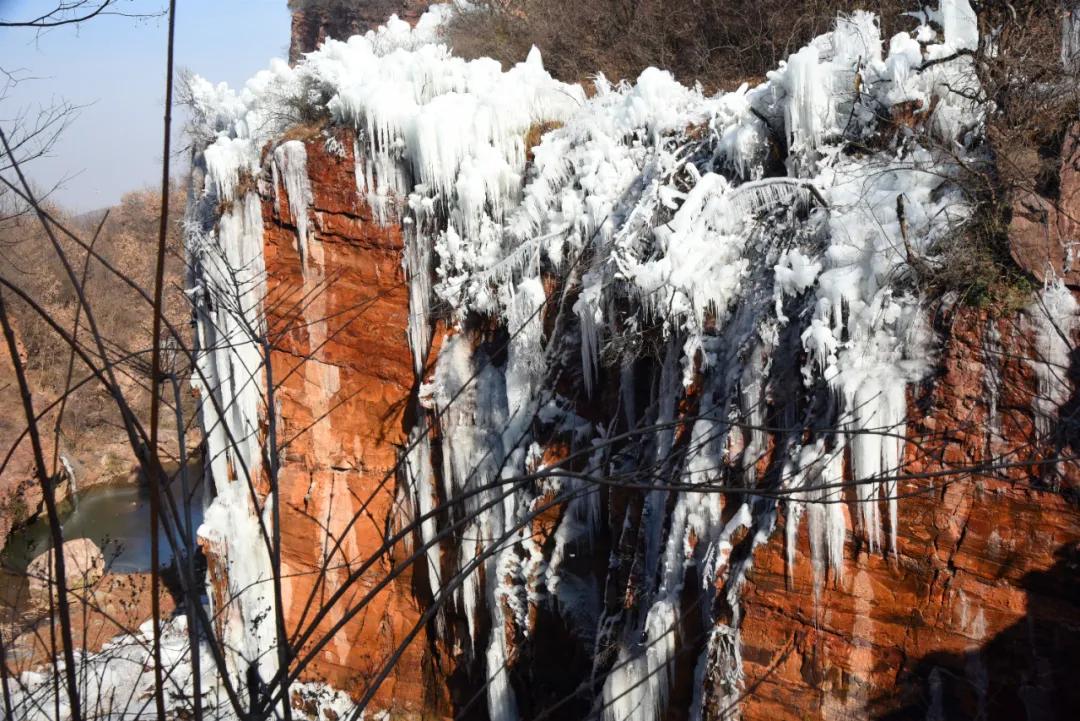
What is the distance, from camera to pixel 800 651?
4621 mm

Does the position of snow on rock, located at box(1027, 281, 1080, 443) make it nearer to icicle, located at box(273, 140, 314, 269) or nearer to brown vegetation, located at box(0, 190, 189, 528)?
icicle, located at box(273, 140, 314, 269)

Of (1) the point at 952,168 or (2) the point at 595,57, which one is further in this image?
(2) the point at 595,57

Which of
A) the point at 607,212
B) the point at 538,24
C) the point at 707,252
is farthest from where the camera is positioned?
the point at 538,24

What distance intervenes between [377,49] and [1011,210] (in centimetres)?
904

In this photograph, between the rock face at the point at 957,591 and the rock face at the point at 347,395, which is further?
the rock face at the point at 347,395

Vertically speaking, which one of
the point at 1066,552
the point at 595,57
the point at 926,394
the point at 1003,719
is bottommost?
the point at 1003,719

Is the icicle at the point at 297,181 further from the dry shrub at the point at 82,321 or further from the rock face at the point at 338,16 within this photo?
the rock face at the point at 338,16

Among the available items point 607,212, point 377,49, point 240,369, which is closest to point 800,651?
point 607,212

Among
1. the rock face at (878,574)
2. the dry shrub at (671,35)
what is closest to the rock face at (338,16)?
the dry shrub at (671,35)

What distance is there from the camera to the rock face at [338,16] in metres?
23.5

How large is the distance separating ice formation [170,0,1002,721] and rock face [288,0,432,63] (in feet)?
50.7

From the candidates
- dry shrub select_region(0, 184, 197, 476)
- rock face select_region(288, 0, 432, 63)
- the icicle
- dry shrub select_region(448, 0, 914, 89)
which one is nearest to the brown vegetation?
dry shrub select_region(0, 184, 197, 476)

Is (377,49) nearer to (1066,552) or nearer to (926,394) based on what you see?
(926,394)

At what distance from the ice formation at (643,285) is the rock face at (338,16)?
50.7 feet
